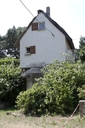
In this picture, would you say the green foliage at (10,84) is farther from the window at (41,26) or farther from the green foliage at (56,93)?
the green foliage at (56,93)

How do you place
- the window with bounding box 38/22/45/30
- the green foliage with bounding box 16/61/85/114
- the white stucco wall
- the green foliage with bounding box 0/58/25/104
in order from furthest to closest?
the window with bounding box 38/22/45/30 → the white stucco wall → the green foliage with bounding box 0/58/25/104 → the green foliage with bounding box 16/61/85/114

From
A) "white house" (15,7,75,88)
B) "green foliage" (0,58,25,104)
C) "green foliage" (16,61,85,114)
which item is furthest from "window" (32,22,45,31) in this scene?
"green foliage" (16,61,85,114)

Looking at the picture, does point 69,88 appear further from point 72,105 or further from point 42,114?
point 42,114

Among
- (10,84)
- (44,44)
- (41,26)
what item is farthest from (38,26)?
(10,84)

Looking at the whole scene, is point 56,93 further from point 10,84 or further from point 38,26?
point 38,26

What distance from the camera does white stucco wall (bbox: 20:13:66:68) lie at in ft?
67.9

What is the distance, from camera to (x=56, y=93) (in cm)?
1277

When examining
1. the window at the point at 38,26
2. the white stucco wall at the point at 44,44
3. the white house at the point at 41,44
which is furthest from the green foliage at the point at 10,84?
the window at the point at 38,26

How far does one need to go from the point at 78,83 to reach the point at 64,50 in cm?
756

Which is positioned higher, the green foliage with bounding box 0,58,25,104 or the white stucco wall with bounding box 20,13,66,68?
the white stucco wall with bounding box 20,13,66,68

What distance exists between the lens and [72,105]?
12.3 m

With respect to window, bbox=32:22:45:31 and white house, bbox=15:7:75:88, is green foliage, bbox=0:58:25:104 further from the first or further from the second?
Answer: window, bbox=32:22:45:31

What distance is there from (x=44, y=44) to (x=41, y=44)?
1.12 feet

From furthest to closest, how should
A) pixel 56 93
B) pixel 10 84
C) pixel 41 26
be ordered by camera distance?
pixel 41 26, pixel 10 84, pixel 56 93
